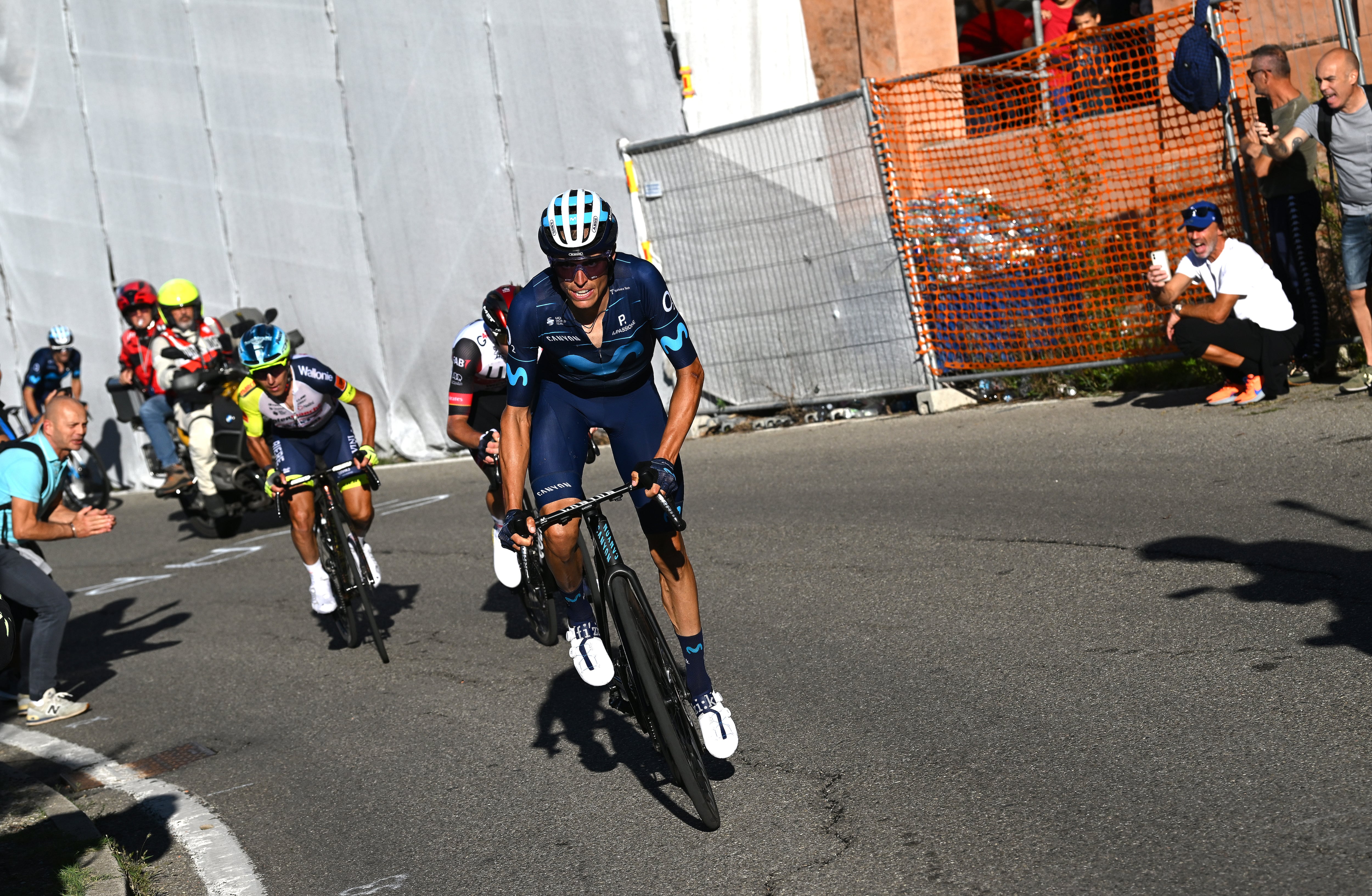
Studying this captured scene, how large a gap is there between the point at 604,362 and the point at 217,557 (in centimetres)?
888

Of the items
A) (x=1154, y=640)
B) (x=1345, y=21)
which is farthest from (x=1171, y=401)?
(x=1154, y=640)

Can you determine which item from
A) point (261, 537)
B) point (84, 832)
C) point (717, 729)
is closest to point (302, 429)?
point (84, 832)

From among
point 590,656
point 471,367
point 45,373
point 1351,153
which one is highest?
point 45,373

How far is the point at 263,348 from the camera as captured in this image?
28.2ft

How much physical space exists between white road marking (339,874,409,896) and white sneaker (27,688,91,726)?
4.15 metres

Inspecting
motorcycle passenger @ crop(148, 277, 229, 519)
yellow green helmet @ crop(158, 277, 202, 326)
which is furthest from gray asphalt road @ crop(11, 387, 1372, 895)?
yellow green helmet @ crop(158, 277, 202, 326)

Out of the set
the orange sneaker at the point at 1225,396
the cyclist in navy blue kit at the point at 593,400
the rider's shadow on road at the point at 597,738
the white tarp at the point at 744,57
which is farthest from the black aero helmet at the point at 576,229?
the white tarp at the point at 744,57

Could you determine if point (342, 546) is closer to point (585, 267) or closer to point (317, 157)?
point (585, 267)

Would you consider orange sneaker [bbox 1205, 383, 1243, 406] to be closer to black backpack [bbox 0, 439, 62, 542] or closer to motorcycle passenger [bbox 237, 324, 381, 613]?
motorcycle passenger [bbox 237, 324, 381, 613]

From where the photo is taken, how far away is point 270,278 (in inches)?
730

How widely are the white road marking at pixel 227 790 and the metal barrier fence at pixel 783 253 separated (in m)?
7.90

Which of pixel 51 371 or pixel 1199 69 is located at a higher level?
pixel 1199 69

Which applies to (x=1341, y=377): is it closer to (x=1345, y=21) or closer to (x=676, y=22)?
(x=1345, y=21)

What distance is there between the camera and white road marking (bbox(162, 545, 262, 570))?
1297 centimetres
